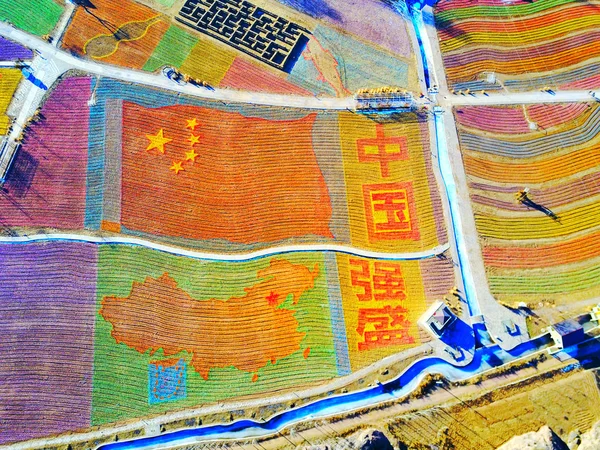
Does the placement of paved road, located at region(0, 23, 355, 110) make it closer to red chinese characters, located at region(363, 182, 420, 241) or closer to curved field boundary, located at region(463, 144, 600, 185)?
red chinese characters, located at region(363, 182, 420, 241)

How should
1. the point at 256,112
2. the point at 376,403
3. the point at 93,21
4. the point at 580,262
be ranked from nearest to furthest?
the point at 376,403, the point at 580,262, the point at 256,112, the point at 93,21

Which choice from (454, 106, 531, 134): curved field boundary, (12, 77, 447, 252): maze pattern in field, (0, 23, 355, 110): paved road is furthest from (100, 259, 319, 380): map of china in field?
(454, 106, 531, 134): curved field boundary

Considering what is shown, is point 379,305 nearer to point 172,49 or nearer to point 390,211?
point 390,211

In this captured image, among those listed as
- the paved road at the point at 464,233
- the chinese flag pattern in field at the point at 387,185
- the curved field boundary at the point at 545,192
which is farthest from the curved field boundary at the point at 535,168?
the chinese flag pattern in field at the point at 387,185

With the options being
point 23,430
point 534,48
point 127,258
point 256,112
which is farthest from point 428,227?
point 23,430

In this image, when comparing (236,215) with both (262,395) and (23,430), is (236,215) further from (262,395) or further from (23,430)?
(23,430)

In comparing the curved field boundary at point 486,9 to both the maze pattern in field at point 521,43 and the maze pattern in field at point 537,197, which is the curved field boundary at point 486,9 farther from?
the maze pattern in field at point 537,197
